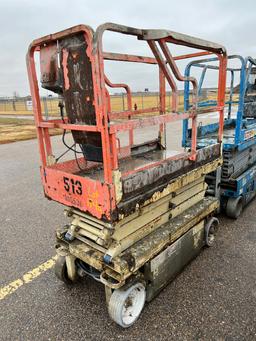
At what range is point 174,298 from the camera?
262 cm

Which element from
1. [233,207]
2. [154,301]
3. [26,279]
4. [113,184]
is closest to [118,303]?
[154,301]

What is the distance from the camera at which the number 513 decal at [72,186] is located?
7.14ft

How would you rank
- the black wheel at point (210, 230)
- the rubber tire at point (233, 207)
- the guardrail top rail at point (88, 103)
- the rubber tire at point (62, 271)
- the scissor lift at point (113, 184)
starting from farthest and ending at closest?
the rubber tire at point (233, 207)
the black wheel at point (210, 230)
the rubber tire at point (62, 271)
the scissor lift at point (113, 184)
the guardrail top rail at point (88, 103)

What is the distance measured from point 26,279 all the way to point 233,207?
314 centimetres

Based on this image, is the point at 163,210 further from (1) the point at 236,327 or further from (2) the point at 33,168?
(2) the point at 33,168

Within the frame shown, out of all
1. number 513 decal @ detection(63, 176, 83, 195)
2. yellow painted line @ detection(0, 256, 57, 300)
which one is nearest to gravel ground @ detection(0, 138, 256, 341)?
yellow painted line @ detection(0, 256, 57, 300)

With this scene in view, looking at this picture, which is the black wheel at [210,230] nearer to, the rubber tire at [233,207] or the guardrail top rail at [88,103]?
the rubber tire at [233,207]

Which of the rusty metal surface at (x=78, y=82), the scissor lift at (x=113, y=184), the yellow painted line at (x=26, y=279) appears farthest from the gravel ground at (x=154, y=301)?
the rusty metal surface at (x=78, y=82)

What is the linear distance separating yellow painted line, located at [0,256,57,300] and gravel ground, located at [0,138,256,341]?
64 mm

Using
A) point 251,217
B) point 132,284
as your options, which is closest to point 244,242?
point 251,217

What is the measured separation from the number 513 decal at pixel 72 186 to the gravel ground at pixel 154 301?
4.09 ft

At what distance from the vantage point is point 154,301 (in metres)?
2.61

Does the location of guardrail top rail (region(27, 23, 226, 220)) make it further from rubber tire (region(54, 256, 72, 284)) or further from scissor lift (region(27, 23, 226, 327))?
rubber tire (region(54, 256, 72, 284))

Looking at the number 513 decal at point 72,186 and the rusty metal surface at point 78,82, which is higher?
the rusty metal surface at point 78,82
